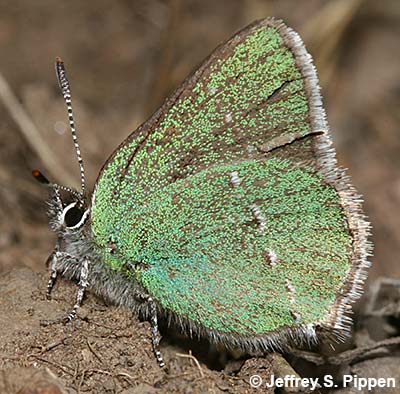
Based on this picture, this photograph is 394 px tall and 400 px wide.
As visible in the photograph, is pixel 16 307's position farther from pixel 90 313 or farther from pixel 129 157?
pixel 129 157

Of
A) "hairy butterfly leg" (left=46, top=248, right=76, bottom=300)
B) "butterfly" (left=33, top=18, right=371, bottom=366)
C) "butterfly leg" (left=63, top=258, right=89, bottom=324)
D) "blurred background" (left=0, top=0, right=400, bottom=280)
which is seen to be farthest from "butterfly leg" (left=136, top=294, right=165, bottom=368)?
"blurred background" (left=0, top=0, right=400, bottom=280)

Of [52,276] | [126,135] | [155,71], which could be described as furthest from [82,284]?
[155,71]

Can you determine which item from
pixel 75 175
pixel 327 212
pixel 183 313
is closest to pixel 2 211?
pixel 75 175

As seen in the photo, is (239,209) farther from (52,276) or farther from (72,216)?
(52,276)

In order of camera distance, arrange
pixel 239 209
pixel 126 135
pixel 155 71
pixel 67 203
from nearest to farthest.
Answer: pixel 239 209, pixel 67 203, pixel 126 135, pixel 155 71

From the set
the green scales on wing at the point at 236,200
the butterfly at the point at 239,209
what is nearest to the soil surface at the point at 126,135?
the butterfly at the point at 239,209
